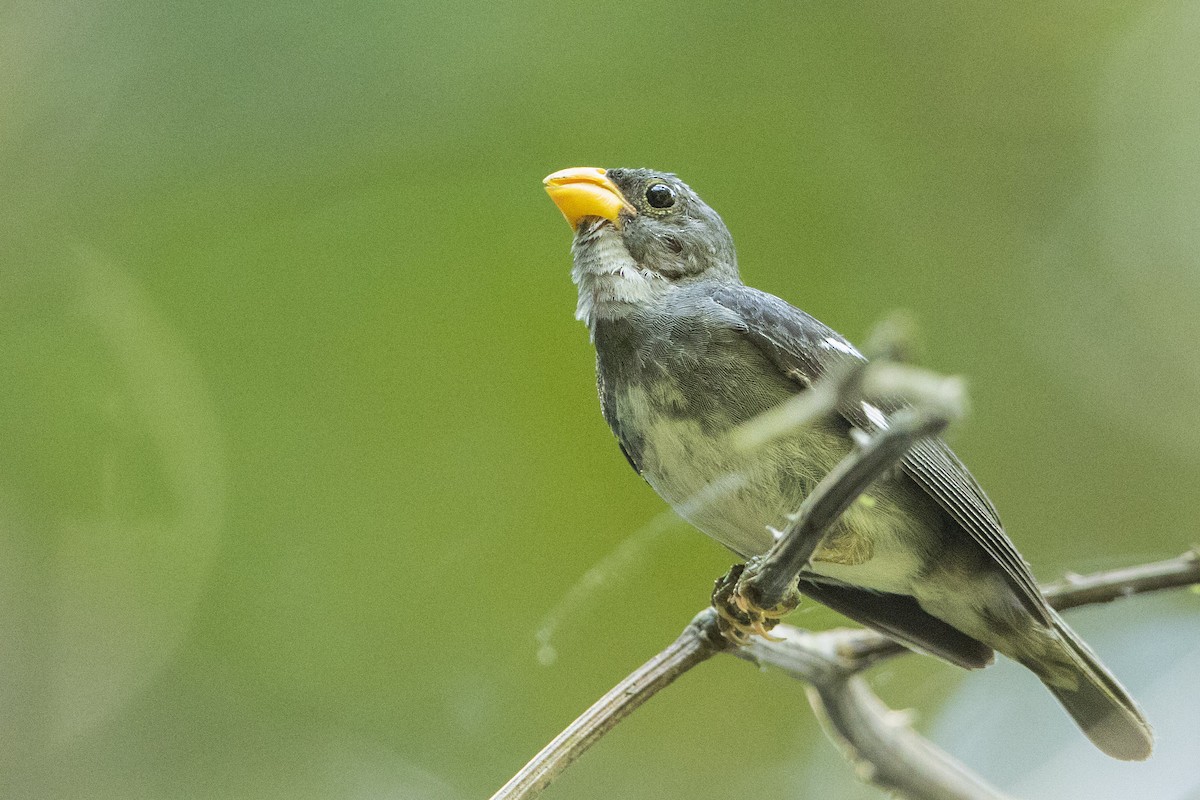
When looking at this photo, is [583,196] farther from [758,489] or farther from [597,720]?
[597,720]

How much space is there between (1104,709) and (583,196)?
1.61 metres

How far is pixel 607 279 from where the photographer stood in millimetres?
2150

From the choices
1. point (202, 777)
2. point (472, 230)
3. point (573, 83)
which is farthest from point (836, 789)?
point (573, 83)

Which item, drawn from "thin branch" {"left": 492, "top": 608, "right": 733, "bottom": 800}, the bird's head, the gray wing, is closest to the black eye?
the bird's head

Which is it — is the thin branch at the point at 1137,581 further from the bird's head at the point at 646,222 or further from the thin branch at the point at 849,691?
the bird's head at the point at 646,222

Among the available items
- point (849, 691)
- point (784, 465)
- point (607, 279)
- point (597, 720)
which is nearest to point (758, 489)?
point (784, 465)

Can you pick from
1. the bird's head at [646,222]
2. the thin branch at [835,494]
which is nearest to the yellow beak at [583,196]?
the bird's head at [646,222]

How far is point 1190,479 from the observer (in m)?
3.00

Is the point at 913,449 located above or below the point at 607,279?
below

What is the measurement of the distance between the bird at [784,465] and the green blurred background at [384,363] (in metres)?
0.60

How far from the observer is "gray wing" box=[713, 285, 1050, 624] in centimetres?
194

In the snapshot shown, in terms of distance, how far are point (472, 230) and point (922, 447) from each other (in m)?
1.72

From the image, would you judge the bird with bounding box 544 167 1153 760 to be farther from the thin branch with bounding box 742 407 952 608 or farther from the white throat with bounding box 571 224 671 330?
the thin branch with bounding box 742 407 952 608

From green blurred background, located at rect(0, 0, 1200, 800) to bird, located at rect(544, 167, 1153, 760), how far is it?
600mm
